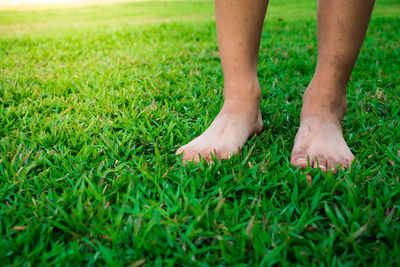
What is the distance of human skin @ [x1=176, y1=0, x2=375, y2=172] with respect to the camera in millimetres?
1080

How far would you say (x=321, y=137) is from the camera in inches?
44.6

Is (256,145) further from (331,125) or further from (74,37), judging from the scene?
(74,37)

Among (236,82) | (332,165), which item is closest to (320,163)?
(332,165)

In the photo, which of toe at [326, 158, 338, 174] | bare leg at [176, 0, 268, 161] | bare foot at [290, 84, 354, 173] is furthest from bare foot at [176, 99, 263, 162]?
toe at [326, 158, 338, 174]

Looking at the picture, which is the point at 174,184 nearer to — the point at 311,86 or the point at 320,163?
the point at 320,163

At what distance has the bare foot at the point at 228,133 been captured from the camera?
113cm

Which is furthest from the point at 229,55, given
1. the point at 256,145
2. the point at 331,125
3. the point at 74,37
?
the point at 74,37

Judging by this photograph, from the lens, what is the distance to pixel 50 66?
2545mm

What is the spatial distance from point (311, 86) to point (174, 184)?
27.5 inches

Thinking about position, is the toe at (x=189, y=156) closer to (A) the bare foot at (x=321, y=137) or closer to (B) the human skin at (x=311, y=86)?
(B) the human skin at (x=311, y=86)

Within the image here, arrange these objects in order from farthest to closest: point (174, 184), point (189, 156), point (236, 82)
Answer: point (236, 82) < point (189, 156) < point (174, 184)

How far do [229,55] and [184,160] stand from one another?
460 millimetres

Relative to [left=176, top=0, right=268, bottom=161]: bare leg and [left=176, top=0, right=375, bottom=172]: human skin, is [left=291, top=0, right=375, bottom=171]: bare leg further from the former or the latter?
[left=176, top=0, right=268, bottom=161]: bare leg

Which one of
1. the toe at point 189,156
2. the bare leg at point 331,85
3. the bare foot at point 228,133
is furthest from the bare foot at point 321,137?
the toe at point 189,156
